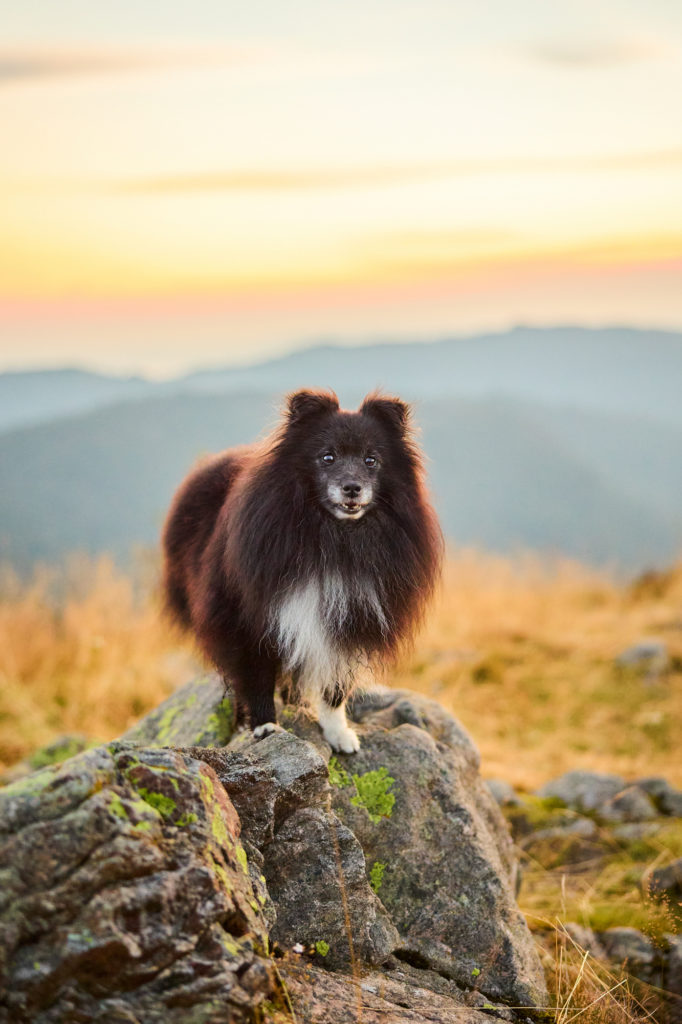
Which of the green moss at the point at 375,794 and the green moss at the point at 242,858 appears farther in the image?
the green moss at the point at 375,794

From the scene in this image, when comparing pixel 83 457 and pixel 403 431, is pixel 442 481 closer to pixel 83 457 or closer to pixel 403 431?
pixel 83 457

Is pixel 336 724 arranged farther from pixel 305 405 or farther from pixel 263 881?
pixel 305 405

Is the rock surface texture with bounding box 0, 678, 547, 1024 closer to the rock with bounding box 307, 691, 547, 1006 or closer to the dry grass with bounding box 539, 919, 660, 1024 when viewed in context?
the rock with bounding box 307, 691, 547, 1006

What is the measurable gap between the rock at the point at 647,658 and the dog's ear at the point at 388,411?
696cm

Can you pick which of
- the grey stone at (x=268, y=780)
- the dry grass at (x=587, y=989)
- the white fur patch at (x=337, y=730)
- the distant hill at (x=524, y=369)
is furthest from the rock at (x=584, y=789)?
the distant hill at (x=524, y=369)

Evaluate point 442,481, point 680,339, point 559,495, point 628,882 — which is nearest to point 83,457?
point 442,481

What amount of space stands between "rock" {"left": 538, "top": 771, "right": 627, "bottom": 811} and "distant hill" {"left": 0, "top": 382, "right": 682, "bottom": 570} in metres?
56.4

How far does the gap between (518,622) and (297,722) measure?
8.32 metres

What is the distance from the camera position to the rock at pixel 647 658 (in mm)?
9895

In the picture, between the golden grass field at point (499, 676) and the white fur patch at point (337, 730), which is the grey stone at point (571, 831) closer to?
the golden grass field at point (499, 676)

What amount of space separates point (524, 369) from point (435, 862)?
16656 cm

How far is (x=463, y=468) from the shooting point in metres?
115

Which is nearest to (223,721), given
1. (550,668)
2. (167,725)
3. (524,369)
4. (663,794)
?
(167,725)

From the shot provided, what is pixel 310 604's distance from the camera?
153 inches
